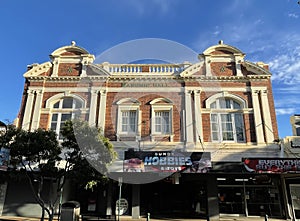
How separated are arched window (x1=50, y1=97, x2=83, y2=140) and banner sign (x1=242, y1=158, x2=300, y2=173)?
10.6m

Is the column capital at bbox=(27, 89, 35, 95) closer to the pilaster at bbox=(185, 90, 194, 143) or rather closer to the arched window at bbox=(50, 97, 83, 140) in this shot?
the arched window at bbox=(50, 97, 83, 140)

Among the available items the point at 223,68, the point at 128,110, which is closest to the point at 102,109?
the point at 128,110

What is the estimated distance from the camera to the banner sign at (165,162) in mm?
12680

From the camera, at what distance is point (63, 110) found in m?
16.2

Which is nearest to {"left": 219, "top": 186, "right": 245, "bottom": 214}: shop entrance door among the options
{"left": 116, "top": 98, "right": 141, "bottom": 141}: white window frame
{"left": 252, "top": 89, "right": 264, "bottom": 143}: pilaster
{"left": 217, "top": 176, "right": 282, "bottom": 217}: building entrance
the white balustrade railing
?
{"left": 217, "top": 176, "right": 282, "bottom": 217}: building entrance

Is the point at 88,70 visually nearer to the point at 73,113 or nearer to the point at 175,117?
the point at 73,113

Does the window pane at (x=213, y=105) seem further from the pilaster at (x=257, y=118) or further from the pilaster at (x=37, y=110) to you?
the pilaster at (x=37, y=110)

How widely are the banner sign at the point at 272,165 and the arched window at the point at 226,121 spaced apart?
7.64 ft

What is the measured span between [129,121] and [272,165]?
8.19 metres

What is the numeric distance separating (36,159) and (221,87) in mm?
11459

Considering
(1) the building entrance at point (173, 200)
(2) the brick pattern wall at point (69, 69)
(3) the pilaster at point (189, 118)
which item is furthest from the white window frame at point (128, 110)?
(2) the brick pattern wall at point (69, 69)

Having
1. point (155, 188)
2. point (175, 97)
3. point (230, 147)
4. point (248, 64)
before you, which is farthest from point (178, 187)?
point (248, 64)

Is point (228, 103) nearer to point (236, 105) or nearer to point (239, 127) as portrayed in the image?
point (236, 105)

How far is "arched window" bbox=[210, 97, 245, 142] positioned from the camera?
15.3m
